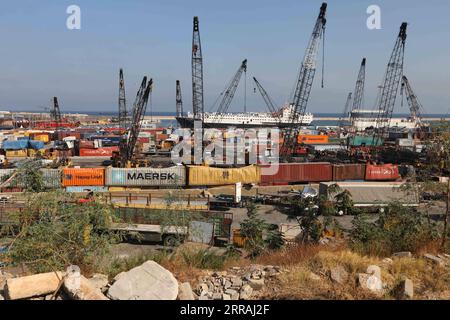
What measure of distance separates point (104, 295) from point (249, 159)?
41.7 metres

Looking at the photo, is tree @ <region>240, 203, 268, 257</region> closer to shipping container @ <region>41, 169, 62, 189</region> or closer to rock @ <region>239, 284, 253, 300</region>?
rock @ <region>239, 284, 253, 300</region>

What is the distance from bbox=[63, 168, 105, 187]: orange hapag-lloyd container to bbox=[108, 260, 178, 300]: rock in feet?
95.6

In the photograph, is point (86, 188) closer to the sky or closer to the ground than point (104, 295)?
closer to the ground

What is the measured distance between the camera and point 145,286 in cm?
725

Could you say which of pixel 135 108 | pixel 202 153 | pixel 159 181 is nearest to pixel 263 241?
pixel 159 181

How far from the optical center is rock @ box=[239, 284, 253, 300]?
7.79 m

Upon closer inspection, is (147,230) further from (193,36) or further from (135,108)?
(193,36)

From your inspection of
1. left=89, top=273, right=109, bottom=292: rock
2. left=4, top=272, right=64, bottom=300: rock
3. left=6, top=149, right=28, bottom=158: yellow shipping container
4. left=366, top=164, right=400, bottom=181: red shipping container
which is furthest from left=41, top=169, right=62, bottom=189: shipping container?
left=366, top=164, right=400, bottom=181: red shipping container

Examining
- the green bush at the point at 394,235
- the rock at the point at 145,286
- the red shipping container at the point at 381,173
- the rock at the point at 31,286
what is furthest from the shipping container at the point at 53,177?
the red shipping container at the point at 381,173

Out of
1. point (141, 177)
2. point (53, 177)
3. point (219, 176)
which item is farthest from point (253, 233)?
point (53, 177)

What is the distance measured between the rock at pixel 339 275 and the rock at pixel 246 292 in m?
2.09

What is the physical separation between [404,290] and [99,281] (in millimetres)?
6962

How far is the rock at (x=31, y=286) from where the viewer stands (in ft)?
22.5
